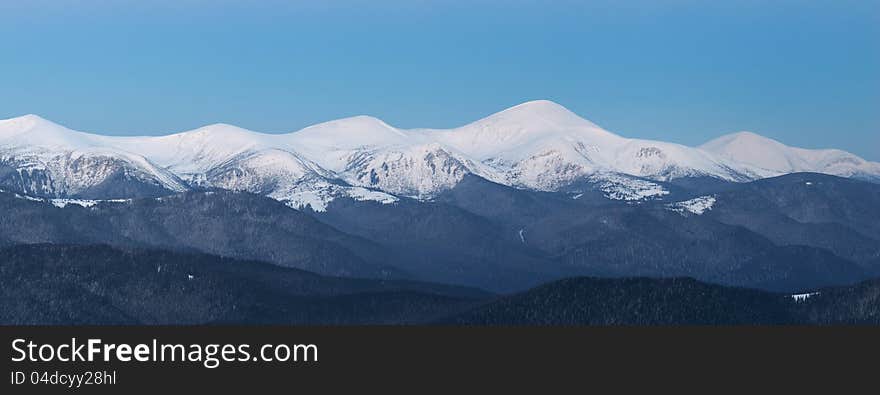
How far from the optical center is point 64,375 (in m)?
197

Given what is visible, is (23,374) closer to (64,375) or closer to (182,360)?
(64,375)

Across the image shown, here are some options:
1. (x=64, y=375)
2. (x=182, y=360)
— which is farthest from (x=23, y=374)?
(x=182, y=360)

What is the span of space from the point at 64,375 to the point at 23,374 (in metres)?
5.71

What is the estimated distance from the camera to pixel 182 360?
19950cm

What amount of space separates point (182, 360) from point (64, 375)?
49.1ft

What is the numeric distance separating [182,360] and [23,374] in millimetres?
20289

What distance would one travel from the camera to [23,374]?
198m

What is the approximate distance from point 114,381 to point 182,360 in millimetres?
9282
